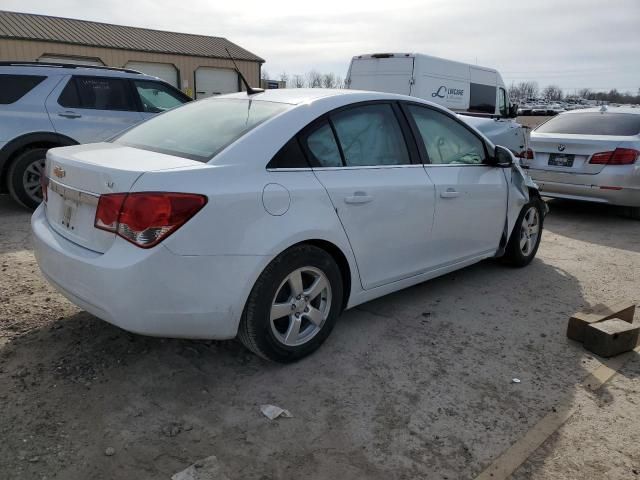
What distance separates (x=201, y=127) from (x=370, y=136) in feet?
3.73

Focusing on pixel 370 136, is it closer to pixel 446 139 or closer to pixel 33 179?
pixel 446 139

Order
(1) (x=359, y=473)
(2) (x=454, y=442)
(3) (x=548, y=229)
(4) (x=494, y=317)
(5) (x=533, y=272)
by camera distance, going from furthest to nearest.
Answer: (3) (x=548, y=229)
(5) (x=533, y=272)
(4) (x=494, y=317)
(2) (x=454, y=442)
(1) (x=359, y=473)

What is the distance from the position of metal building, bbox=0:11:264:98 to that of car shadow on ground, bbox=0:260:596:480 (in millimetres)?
24392

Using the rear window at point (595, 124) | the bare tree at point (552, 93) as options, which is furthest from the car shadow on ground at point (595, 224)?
the bare tree at point (552, 93)

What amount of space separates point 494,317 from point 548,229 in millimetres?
3694

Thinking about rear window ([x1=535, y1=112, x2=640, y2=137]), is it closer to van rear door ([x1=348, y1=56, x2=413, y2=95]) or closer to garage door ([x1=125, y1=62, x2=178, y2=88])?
van rear door ([x1=348, y1=56, x2=413, y2=95])

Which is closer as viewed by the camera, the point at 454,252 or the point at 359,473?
the point at 359,473

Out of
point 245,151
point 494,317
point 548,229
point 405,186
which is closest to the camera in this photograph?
point 245,151

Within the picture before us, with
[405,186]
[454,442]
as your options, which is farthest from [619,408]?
[405,186]

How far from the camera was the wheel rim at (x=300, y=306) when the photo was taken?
9.98ft

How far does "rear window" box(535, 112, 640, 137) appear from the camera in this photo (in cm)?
774

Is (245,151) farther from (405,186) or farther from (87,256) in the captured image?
(405,186)

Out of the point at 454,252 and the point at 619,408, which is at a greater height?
the point at 454,252

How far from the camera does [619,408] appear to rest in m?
2.91
